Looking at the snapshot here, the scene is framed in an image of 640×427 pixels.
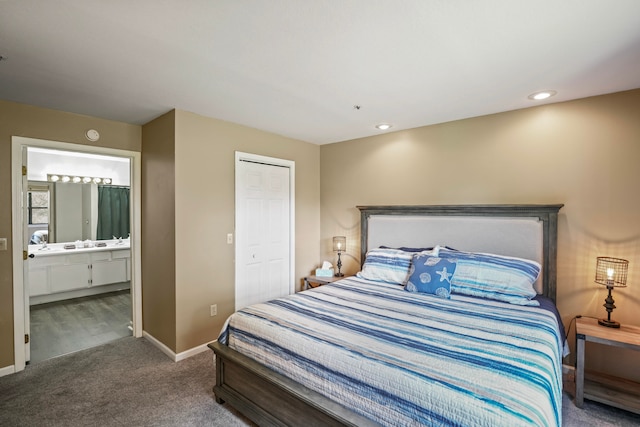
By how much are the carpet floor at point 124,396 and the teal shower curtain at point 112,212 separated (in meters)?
3.23

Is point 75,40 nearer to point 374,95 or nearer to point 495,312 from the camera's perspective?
point 374,95

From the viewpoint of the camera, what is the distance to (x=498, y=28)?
166 cm

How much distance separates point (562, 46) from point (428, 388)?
2.09 metres

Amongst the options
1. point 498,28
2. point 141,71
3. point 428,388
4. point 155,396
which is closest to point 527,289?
point 428,388

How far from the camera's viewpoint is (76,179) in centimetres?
535

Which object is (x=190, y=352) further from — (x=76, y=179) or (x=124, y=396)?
(x=76, y=179)

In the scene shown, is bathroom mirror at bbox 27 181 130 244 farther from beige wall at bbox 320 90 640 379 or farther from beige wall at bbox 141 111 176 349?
beige wall at bbox 320 90 640 379

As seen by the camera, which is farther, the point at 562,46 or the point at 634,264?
the point at 634,264

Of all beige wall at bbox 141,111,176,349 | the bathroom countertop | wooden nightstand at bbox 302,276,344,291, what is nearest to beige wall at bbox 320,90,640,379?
wooden nightstand at bbox 302,276,344,291

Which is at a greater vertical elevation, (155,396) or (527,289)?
(527,289)

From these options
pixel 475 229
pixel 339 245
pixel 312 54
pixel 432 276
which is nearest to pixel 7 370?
pixel 339 245

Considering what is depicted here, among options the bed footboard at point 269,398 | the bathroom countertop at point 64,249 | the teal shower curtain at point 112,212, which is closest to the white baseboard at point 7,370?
the bed footboard at point 269,398

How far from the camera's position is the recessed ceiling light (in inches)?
99.0

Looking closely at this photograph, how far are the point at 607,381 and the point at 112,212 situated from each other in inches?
283
